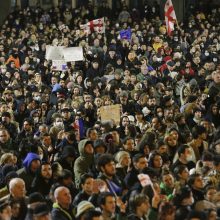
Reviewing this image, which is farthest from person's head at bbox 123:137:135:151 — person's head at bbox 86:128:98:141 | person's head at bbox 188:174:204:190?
person's head at bbox 188:174:204:190

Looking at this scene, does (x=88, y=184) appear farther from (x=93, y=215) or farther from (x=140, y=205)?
(x=93, y=215)

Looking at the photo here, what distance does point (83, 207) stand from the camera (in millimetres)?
9672

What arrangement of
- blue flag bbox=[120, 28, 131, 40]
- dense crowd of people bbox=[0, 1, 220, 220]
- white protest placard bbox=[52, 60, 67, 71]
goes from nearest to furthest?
1. dense crowd of people bbox=[0, 1, 220, 220]
2. white protest placard bbox=[52, 60, 67, 71]
3. blue flag bbox=[120, 28, 131, 40]

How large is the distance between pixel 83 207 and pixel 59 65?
488 inches

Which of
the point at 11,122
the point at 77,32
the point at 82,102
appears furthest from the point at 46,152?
the point at 77,32

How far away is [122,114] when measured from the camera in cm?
1662

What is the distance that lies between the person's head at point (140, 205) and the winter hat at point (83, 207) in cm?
42

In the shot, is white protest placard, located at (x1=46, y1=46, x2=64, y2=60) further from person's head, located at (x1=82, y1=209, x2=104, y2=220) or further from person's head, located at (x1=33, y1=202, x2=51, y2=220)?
person's head, located at (x1=82, y1=209, x2=104, y2=220)

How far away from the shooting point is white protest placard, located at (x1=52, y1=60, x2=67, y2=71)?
21812 mm

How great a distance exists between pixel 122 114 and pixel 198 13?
64.3 ft

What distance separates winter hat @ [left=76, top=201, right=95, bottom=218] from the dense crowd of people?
13 mm

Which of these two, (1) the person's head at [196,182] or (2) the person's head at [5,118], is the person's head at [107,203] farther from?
(2) the person's head at [5,118]

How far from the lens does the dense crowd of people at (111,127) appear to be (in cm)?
1014

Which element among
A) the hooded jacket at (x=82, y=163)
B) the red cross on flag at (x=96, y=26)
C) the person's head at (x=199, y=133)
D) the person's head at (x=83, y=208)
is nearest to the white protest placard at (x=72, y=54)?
the red cross on flag at (x=96, y=26)
